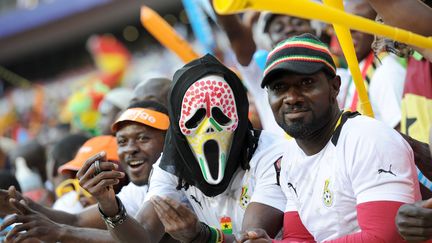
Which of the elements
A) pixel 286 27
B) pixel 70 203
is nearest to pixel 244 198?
pixel 286 27

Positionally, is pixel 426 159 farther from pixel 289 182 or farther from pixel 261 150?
pixel 261 150

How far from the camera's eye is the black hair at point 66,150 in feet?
21.2

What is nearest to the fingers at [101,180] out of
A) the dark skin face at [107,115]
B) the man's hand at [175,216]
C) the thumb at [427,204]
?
the man's hand at [175,216]

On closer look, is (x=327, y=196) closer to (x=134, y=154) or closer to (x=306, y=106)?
(x=306, y=106)

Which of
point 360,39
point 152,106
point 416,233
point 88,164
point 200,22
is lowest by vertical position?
point 416,233

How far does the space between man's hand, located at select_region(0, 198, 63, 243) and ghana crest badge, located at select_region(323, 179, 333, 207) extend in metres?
1.49

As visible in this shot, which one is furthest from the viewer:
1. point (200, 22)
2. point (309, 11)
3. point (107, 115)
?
point (107, 115)

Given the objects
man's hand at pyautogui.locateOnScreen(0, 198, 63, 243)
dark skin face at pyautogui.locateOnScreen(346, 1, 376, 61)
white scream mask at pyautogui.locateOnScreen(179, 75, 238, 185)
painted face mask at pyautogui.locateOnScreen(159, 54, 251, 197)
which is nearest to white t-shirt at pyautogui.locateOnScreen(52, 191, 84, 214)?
man's hand at pyautogui.locateOnScreen(0, 198, 63, 243)

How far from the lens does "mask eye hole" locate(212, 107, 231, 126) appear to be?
3.93m

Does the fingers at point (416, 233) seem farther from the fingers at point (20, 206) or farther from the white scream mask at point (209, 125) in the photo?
the fingers at point (20, 206)

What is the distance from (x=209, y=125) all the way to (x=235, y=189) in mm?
369

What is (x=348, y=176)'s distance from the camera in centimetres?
325

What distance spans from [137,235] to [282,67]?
3.71ft

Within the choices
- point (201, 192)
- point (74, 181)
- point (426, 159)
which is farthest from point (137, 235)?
point (74, 181)
